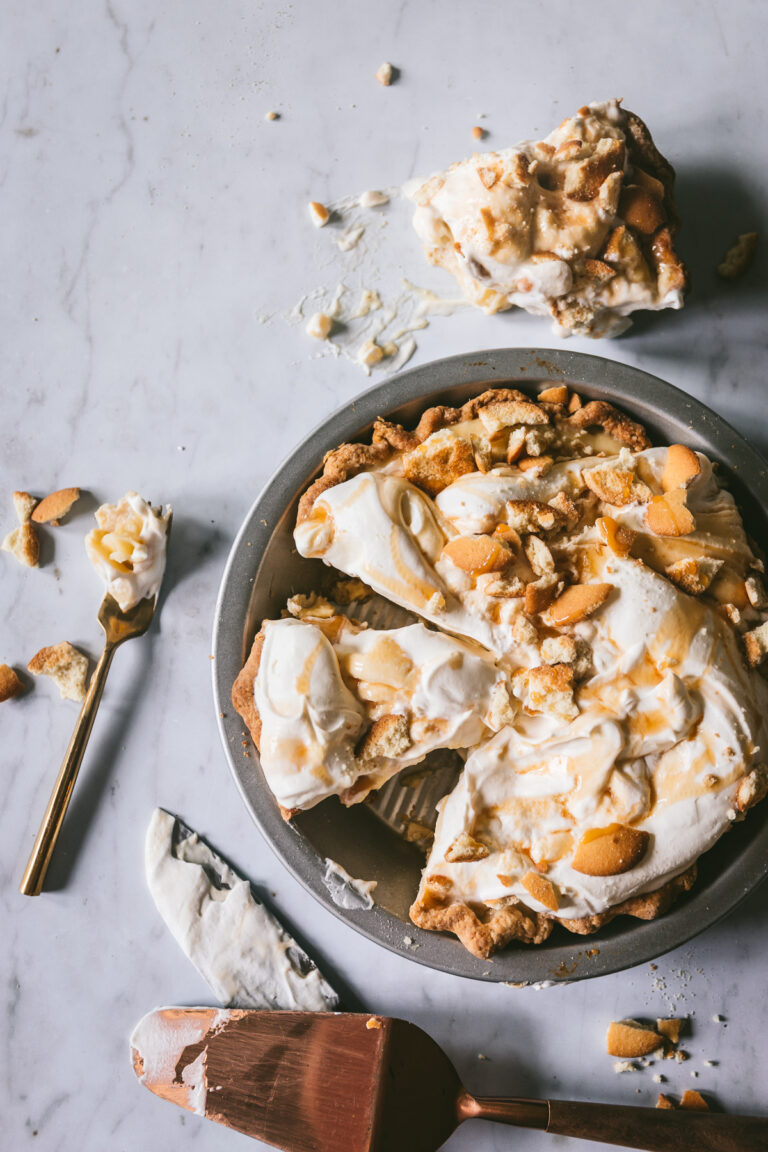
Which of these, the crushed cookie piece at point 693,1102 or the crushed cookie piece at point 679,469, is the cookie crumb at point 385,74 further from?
the crushed cookie piece at point 693,1102

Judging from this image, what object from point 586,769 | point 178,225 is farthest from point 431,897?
point 178,225

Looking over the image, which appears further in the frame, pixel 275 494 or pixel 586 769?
pixel 275 494

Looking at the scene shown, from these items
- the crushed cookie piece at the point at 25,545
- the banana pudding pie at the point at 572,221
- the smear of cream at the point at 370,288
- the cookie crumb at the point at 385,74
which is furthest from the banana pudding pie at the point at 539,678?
the cookie crumb at the point at 385,74

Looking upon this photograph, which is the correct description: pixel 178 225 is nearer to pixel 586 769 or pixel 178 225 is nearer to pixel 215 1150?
pixel 586 769

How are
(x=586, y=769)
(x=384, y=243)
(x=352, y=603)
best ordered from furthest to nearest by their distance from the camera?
(x=384, y=243), (x=352, y=603), (x=586, y=769)

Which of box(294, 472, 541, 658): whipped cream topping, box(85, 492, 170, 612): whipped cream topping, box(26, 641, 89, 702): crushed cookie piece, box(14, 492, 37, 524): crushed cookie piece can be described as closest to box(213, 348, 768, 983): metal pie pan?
box(294, 472, 541, 658): whipped cream topping

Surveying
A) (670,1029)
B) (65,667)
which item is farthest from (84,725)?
(670,1029)
